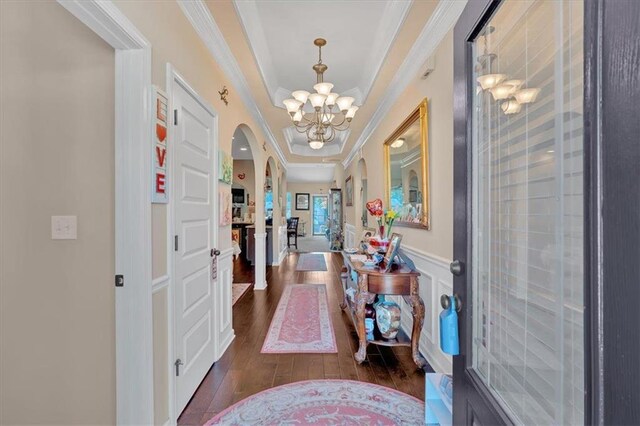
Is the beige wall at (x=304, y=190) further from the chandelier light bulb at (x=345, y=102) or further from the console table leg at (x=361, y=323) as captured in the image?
the console table leg at (x=361, y=323)

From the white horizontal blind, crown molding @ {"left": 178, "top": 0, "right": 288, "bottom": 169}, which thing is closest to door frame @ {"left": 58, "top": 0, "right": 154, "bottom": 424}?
crown molding @ {"left": 178, "top": 0, "right": 288, "bottom": 169}

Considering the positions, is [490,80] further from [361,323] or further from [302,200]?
[302,200]

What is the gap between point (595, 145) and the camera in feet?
1.87

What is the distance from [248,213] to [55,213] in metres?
7.86

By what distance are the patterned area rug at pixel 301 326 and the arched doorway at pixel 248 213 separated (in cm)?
90

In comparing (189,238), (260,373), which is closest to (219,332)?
(260,373)

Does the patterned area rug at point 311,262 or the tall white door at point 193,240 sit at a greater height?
the tall white door at point 193,240

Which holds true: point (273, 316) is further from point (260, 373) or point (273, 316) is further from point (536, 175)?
point (536, 175)

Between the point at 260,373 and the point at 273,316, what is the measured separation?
4.21 ft

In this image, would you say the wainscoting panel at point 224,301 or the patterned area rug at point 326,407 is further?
the wainscoting panel at point 224,301

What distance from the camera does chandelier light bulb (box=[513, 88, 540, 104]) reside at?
2.68 feet

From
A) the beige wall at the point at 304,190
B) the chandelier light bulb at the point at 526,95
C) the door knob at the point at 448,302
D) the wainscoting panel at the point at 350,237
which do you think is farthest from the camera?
the beige wall at the point at 304,190

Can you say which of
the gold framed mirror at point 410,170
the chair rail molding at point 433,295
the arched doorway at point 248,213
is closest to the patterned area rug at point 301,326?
the chair rail molding at point 433,295

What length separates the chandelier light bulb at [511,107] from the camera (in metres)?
0.89
